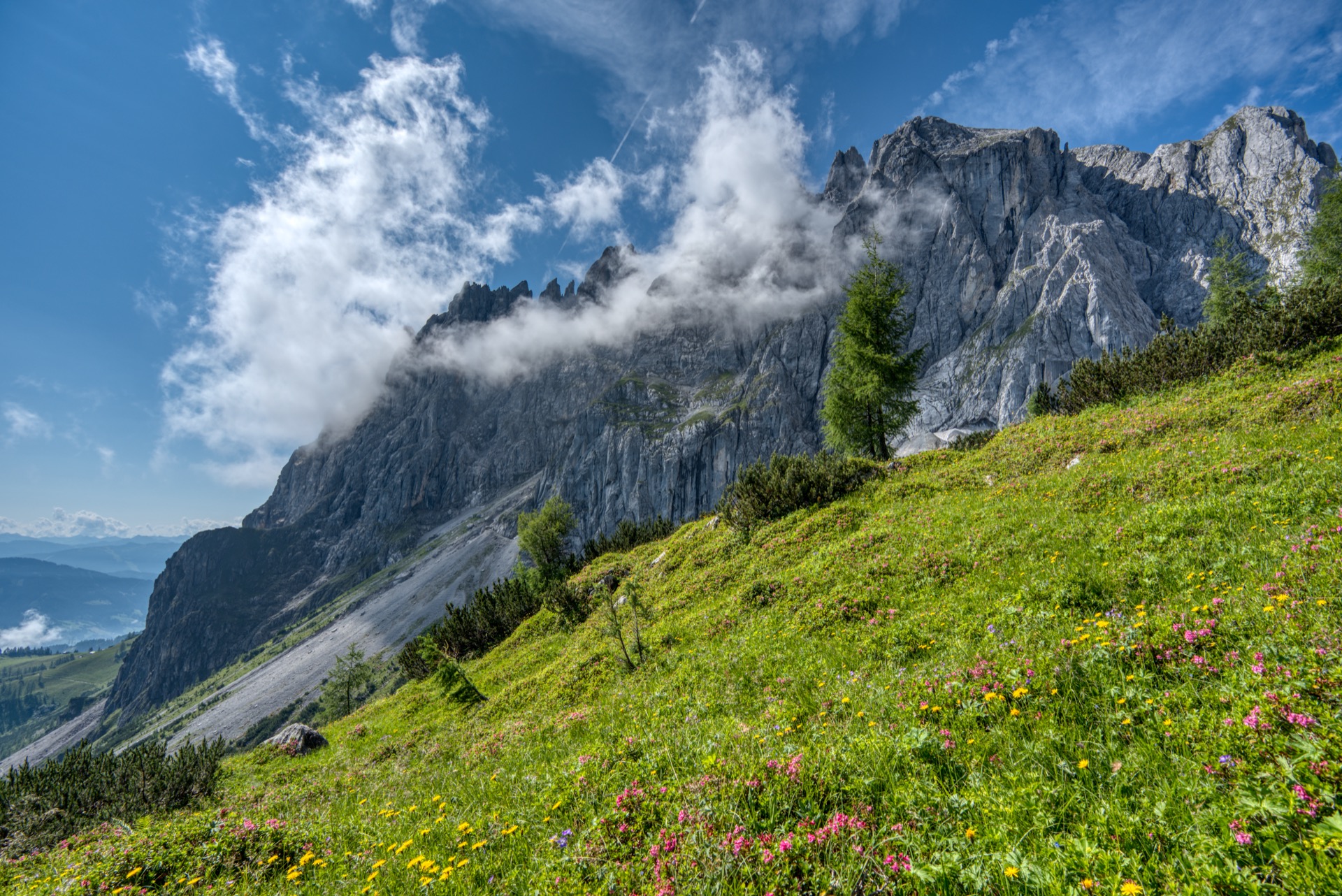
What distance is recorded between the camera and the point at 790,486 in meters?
20.5

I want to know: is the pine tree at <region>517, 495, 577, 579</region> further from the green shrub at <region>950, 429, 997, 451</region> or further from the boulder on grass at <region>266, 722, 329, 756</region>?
the green shrub at <region>950, 429, 997, 451</region>

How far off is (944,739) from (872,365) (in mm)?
27797

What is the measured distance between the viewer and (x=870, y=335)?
3064cm

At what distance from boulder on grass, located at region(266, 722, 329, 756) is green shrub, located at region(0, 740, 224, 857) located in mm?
5357

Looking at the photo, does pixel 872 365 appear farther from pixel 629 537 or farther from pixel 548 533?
pixel 548 533

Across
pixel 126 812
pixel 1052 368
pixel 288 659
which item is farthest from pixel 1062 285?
pixel 288 659

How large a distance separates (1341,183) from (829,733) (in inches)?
2611

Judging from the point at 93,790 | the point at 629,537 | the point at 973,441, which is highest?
the point at 973,441

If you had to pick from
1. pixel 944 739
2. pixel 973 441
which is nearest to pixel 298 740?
pixel 944 739

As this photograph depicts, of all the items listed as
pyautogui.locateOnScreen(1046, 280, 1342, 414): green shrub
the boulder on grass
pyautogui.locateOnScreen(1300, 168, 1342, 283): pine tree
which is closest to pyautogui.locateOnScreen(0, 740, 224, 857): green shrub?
the boulder on grass

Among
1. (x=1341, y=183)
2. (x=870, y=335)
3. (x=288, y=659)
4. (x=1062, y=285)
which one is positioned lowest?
(x=288, y=659)

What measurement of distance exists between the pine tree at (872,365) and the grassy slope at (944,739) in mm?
15834

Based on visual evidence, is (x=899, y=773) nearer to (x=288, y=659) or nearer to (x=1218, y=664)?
(x=1218, y=664)

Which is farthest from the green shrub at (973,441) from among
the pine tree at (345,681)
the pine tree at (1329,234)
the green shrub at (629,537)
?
the pine tree at (345,681)
